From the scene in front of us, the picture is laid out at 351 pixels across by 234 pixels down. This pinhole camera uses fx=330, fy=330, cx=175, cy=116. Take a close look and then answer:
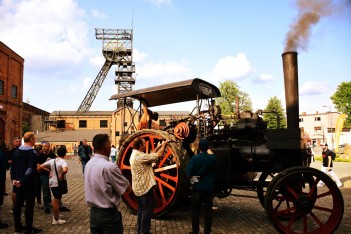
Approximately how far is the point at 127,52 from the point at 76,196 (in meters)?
52.6

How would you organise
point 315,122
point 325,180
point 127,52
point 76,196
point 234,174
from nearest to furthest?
point 325,180
point 234,174
point 76,196
point 127,52
point 315,122

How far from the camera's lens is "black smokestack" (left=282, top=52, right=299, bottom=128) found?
5.61m

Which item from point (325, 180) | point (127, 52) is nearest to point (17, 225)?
point (325, 180)

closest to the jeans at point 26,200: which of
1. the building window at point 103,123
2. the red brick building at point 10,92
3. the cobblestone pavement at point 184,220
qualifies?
the cobblestone pavement at point 184,220

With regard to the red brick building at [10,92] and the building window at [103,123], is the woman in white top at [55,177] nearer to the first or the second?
the red brick building at [10,92]

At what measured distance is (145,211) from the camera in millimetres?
5004

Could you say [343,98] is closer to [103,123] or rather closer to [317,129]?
[317,129]

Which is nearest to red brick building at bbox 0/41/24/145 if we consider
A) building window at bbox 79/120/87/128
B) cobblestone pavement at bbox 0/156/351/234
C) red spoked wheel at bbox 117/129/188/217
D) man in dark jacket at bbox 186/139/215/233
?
cobblestone pavement at bbox 0/156/351/234

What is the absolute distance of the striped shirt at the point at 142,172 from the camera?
16.7 feet

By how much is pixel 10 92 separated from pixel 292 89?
93.0 feet

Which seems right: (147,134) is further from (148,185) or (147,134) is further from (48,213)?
(48,213)

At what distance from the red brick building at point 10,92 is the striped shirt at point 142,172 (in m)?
24.8

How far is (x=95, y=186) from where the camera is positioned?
320 cm

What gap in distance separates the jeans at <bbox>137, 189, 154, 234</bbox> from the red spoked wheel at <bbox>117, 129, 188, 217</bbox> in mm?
1045
